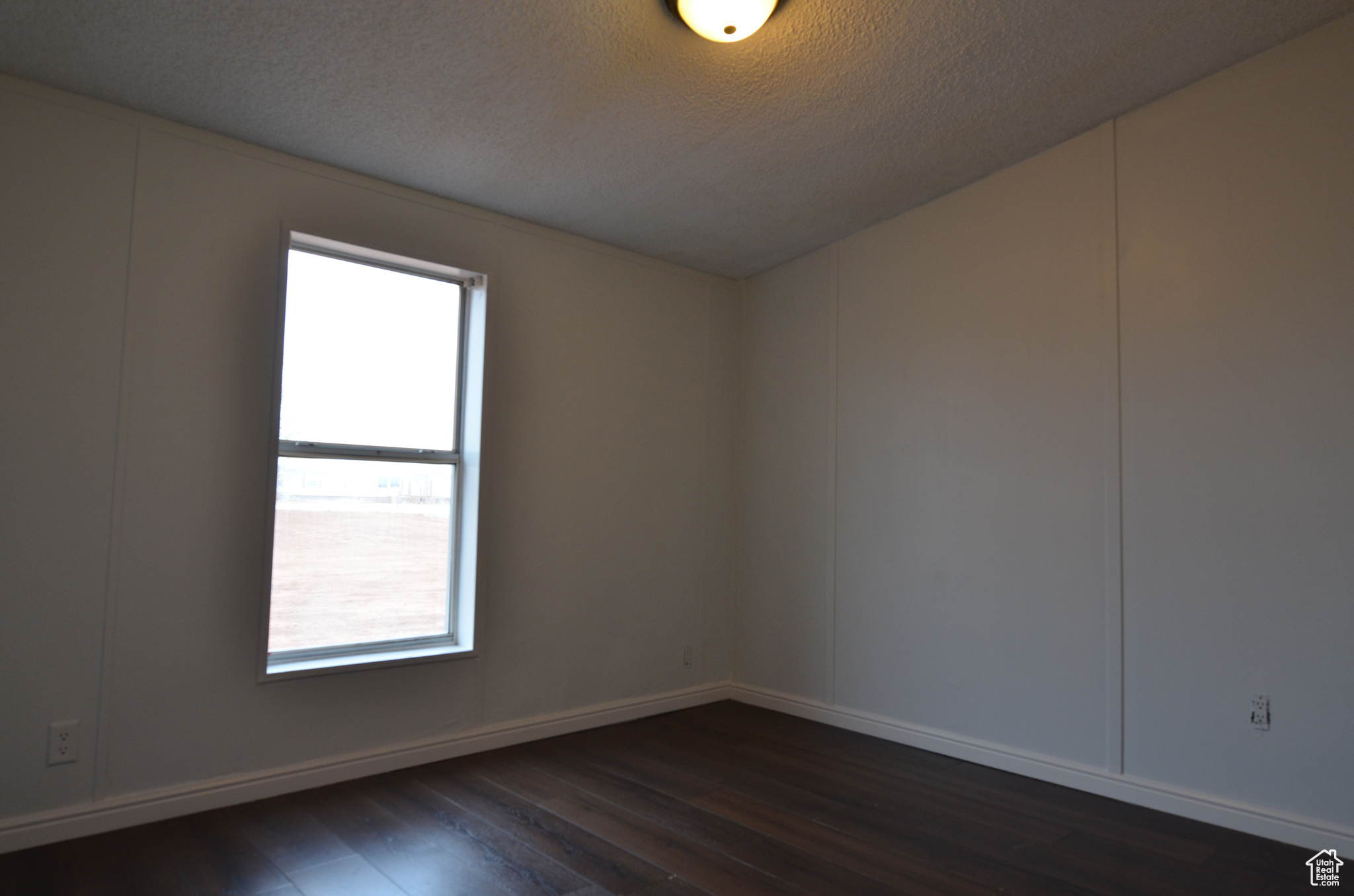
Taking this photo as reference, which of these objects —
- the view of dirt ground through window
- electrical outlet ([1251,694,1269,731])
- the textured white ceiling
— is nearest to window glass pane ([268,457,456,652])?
the view of dirt ground through window

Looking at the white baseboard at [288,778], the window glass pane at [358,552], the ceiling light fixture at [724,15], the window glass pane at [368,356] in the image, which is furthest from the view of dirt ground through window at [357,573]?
the ceiling light fixture at [724,15]

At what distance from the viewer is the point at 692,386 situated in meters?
4.96

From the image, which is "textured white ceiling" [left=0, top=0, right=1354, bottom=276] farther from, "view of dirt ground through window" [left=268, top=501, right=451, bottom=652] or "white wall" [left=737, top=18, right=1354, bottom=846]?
"view of dirt ground through window" [left=268, top=501, right=451, bottom=652]

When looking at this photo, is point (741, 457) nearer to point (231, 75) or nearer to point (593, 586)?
point (593, 586)

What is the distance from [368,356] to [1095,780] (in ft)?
12.0

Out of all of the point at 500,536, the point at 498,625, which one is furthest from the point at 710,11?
the point at 498,625

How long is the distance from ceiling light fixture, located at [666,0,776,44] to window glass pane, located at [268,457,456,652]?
2.32 metres

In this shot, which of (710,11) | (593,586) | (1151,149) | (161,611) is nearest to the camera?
(710,11)

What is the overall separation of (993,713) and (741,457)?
2155mm

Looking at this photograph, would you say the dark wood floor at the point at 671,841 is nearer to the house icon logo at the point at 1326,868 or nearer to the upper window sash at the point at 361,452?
the house icon logo at the point at 1326,868

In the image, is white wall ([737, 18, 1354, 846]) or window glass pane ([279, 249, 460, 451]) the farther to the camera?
window glass pane ([279, 249, 460, 451])

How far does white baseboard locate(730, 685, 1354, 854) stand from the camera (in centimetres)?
277

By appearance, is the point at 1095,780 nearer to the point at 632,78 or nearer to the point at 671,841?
the point at 671,841

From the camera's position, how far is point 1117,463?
3355 millimetres
